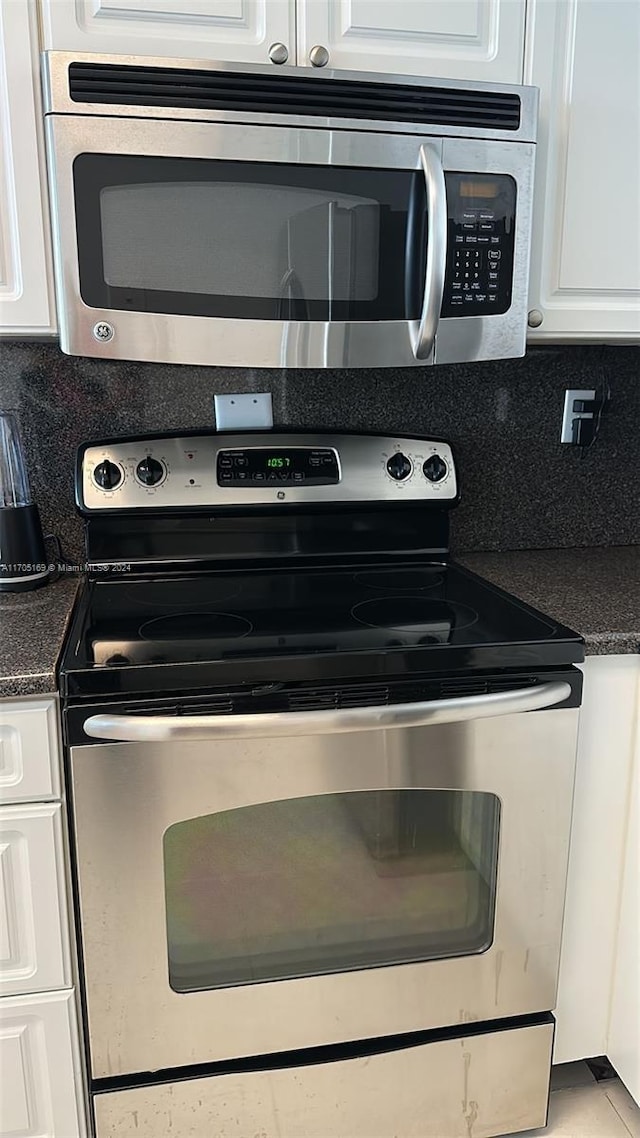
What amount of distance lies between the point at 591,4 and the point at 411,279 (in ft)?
1.80

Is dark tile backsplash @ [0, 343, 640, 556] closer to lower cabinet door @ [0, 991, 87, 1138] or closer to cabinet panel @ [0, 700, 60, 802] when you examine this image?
cabinet panel @ [0, 700, 60, 802]

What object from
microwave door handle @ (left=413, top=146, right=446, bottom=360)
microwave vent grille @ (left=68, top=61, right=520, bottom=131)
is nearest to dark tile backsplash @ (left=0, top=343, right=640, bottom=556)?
microwave door handle @ (left=413, top=146, right=446, bottom=360)

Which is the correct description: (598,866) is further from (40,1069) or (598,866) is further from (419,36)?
(419,36)

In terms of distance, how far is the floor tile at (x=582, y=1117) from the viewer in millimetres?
1489

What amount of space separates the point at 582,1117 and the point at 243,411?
143 cm

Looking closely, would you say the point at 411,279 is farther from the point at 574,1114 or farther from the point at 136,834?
the point at 574,1114

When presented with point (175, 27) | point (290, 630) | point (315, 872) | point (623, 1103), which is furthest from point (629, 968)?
point (175, 27)

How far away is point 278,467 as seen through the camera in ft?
5.34

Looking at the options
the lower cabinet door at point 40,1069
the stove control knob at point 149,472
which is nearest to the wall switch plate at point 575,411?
the stove control knob at point 149,472

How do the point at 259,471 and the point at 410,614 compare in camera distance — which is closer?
the point at 410,614

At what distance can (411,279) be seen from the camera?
1387mm

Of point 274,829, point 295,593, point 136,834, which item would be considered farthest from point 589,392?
point 136,834

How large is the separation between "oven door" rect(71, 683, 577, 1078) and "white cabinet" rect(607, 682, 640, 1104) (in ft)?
0.46

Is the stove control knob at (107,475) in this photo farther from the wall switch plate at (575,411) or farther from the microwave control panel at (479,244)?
the wall switch plate at (575,411)
